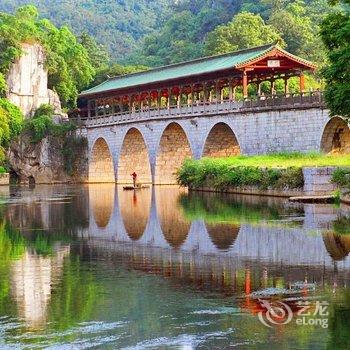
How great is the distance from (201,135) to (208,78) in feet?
12.2

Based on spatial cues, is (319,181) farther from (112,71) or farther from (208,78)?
(112,71)

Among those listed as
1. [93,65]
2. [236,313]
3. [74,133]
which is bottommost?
[236,313]

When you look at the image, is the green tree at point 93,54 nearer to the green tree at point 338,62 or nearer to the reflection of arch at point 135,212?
the reflection of arch at point 135,212

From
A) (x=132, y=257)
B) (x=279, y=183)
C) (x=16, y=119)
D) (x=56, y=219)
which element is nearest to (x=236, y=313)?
(x=132, y=257)

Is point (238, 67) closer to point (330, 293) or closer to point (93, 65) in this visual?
point (330, 293)

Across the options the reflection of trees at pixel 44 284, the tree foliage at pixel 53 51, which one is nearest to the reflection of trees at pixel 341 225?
the reflection of trees at pixel 44 284

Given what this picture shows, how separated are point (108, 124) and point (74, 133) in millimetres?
6160

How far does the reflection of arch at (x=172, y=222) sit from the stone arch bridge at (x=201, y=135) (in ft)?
29.2

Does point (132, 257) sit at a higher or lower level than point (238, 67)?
lower

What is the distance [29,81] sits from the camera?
84.4 m

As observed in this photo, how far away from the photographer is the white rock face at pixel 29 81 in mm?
83250

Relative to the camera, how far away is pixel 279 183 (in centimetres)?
4369

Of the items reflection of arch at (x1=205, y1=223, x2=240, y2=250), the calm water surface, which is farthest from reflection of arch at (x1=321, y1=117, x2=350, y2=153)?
reflection of arch at (x1=205, y1=223, x2=240, y2=250)

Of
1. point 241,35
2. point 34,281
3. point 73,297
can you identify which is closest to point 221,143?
point 241,35
